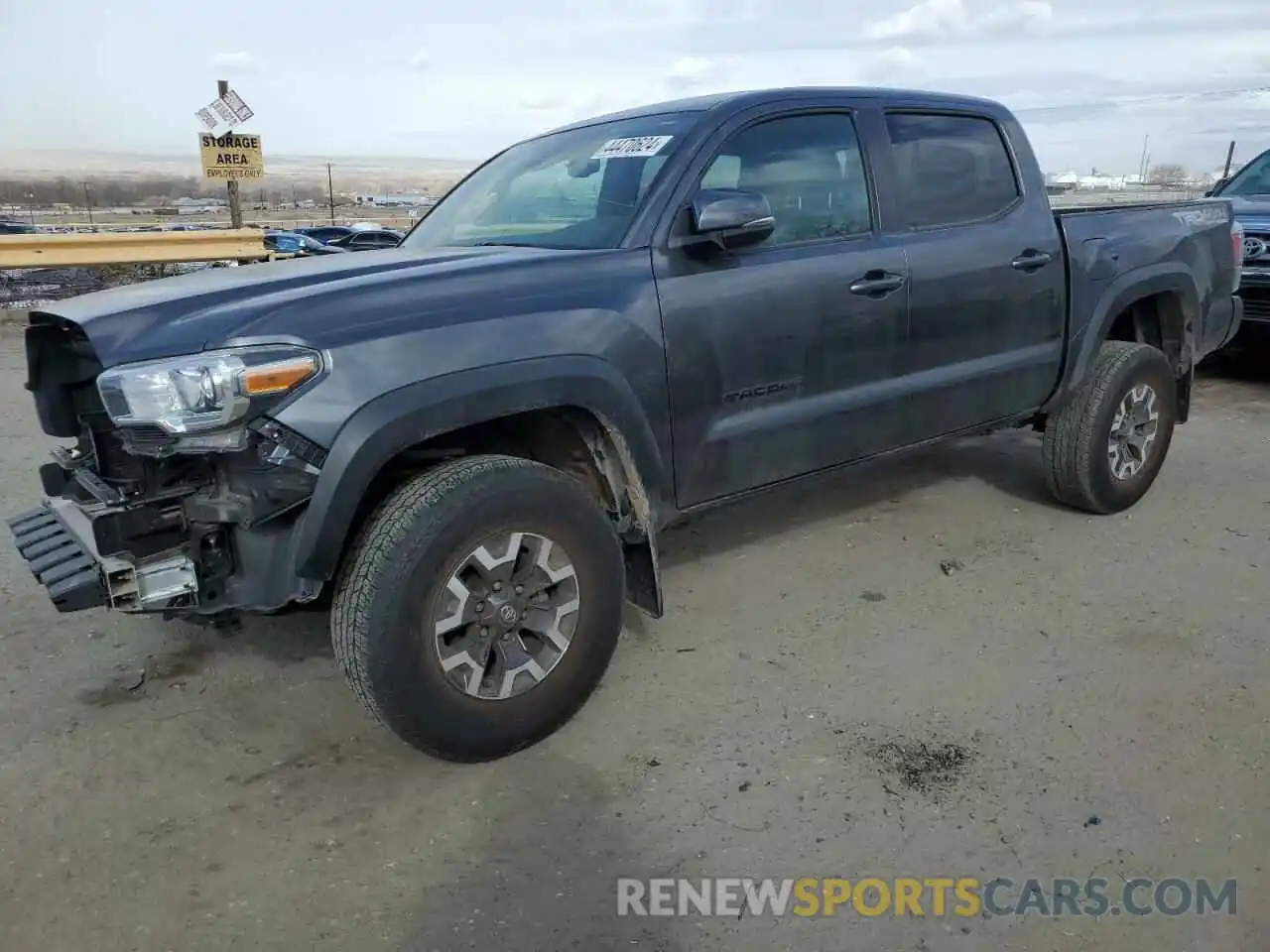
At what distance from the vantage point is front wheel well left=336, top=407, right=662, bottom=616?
9.82 feet

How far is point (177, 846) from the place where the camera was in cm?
261

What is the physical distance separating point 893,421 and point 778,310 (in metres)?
0.78

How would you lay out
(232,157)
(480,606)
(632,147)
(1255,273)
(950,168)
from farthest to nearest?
1. (232,157)
2. (1255,273)
3. (950,168)
4. (632,147)
5. (480,606)

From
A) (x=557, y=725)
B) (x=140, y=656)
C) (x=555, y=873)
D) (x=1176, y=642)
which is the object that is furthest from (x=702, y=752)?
(x=140, y=656)

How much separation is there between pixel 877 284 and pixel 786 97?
752mm

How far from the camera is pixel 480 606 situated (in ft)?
9.27

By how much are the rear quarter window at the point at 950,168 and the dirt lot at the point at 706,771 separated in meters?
1.51

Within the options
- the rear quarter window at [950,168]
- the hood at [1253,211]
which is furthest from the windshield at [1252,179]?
the rear quarter window at [950,168]

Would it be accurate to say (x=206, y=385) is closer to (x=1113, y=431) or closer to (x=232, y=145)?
(x=1113, y=431)

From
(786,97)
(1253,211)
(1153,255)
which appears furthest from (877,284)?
(1253,211)

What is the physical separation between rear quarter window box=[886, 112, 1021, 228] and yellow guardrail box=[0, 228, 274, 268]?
29.3ft

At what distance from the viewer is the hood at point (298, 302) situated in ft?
8.41

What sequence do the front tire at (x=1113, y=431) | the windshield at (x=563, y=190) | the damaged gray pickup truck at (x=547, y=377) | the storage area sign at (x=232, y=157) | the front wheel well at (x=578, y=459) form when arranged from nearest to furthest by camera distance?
the damaged gray pickup truck at (x=547, y=377) → the front wheel well at (x=578, y=459) → the windshield at (x=563, y=190) → the front tire at (x=1113, y=431) → the storage area sign at (x=232, y=157)

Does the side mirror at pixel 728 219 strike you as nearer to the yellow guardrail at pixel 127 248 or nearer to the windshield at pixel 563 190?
the windshield at pixel 563 190
